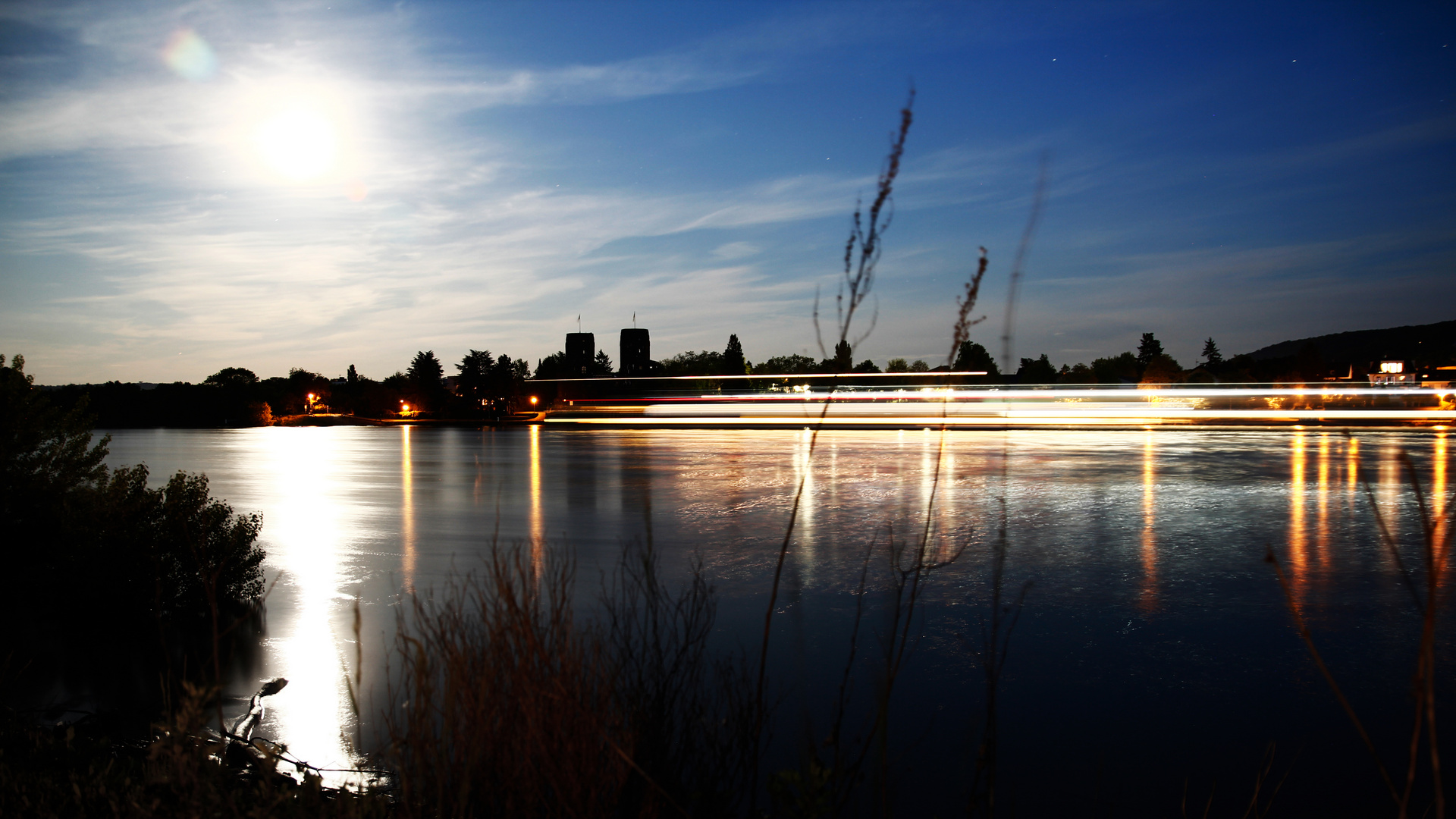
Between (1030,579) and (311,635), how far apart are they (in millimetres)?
5101

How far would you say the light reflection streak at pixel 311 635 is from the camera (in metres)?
3.79

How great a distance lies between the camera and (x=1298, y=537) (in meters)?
7.91

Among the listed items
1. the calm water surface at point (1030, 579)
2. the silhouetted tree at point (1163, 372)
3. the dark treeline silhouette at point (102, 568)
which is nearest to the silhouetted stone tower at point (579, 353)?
the calm water surface at point (1030, 579)

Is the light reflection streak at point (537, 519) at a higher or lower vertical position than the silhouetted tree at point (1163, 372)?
lower

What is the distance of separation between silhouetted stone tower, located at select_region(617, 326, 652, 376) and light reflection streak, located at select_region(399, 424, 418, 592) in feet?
122

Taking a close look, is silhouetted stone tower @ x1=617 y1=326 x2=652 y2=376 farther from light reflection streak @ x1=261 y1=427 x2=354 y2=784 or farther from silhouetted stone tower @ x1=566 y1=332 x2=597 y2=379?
light reflection streak @ x1=261 y1=427 x2=354 y2=784

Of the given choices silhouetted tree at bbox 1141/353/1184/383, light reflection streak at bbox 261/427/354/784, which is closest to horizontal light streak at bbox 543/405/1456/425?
light reflection streak at bbox 261/427/354/784

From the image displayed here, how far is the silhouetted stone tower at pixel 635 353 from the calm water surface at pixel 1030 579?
130 feet

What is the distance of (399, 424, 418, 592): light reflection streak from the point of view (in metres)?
6.67

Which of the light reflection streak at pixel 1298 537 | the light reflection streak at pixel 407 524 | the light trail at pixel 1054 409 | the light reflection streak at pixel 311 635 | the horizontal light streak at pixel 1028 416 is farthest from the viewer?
the light trail at pixel 1054 409

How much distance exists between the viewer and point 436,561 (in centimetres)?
711

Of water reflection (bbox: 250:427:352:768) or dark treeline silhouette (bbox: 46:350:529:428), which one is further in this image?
dark treeline silhouette (bbox: 46:350:529:428)

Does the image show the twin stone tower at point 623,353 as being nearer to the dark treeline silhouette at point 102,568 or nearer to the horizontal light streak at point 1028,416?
the horizontal light streak at point 1028,416

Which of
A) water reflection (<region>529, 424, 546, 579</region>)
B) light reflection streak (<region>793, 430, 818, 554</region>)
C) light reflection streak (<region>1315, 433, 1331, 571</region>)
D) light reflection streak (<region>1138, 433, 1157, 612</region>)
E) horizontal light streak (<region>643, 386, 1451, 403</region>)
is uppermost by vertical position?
horizontal light streak (<region>643, 386, 1451, 403</region>)
